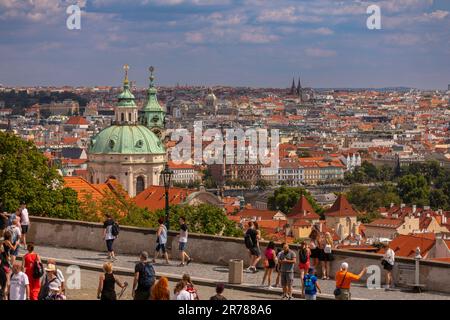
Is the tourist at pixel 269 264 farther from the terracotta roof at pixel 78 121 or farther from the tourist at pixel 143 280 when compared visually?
the terracotta roof at pixel 78 121

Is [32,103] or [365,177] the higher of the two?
[32,103]

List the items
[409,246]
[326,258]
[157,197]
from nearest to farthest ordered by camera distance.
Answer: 1. [326,258]
2. [409,246]
3. [157,197]

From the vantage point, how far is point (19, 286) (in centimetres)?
868

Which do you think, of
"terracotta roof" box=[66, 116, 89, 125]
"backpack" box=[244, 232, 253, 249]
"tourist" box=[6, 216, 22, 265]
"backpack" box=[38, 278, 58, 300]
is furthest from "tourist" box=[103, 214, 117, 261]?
"terracotta roof" box=[66, 116, 89, 125]

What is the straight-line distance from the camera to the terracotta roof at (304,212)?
45141mm

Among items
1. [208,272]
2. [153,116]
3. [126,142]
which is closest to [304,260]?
[208,272]

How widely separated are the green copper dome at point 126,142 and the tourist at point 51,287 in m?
36.0

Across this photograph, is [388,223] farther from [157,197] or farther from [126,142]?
[157,197]

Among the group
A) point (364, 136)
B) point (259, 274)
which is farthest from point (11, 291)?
point (364, 136)

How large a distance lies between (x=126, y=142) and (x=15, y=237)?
34435mm

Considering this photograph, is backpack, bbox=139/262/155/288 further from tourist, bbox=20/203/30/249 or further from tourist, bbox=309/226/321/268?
tourist, bbox=20/203/30/249
